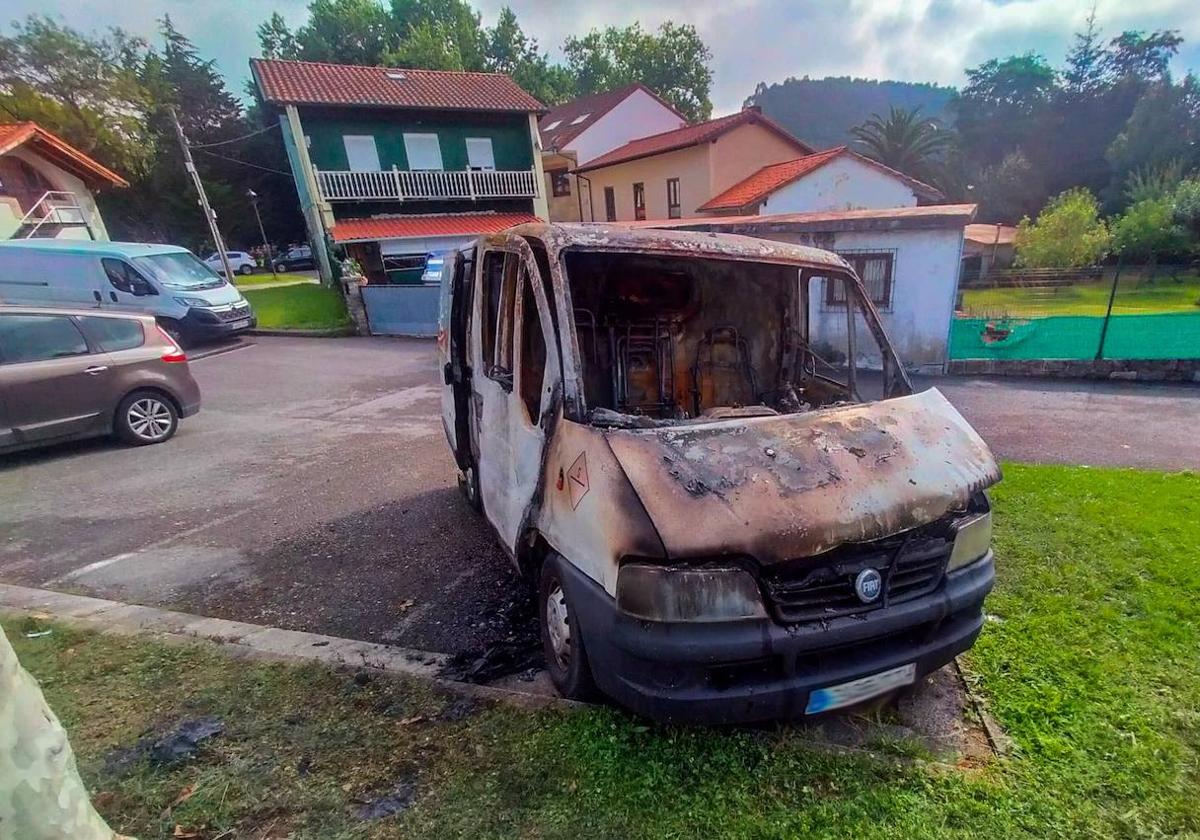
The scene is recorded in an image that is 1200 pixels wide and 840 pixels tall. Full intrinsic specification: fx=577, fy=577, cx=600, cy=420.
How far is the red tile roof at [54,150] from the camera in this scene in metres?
16.0

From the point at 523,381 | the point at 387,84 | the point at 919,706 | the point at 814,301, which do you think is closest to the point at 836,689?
the point at 919,706

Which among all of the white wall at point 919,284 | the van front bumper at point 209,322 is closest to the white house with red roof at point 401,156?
the van front bumper at point 209,322

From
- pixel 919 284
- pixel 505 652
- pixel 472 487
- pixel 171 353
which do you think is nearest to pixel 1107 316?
pixel 919 284

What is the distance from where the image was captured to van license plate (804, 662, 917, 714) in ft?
7.00

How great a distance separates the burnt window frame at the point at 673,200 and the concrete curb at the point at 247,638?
24203 millimetres

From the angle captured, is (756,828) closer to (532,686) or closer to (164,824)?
(532,686)

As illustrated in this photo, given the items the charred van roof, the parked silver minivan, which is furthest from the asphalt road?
the parked silver minivan

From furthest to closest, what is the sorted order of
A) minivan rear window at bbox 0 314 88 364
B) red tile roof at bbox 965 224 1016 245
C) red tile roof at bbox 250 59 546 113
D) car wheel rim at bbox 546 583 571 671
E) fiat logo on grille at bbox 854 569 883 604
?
red tile roof at bbox 965 224 1016 245 → red tile roof at bbox 250 59 546 113 → minivan rear window at bbox 0 314 88 364 → car wheel rim at bbox 546 583 571 671 → fiat logo on grille at bbox 854 569 883 604

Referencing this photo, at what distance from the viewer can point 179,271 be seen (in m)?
13.3

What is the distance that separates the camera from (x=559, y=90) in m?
44.0

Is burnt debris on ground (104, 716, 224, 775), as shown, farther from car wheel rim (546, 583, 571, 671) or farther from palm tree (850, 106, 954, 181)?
palm tree (850, 106, 954, 181)

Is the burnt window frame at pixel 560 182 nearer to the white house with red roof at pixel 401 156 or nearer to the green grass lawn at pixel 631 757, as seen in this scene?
the white house with red roof at pixel 401 156

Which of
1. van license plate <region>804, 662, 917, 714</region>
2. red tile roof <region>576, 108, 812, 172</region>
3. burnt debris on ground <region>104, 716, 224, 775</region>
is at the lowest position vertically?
burnt debris on ground <region>104, 716, 224, 775</region>

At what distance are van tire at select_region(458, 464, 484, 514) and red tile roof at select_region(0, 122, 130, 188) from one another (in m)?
A: 19.6
